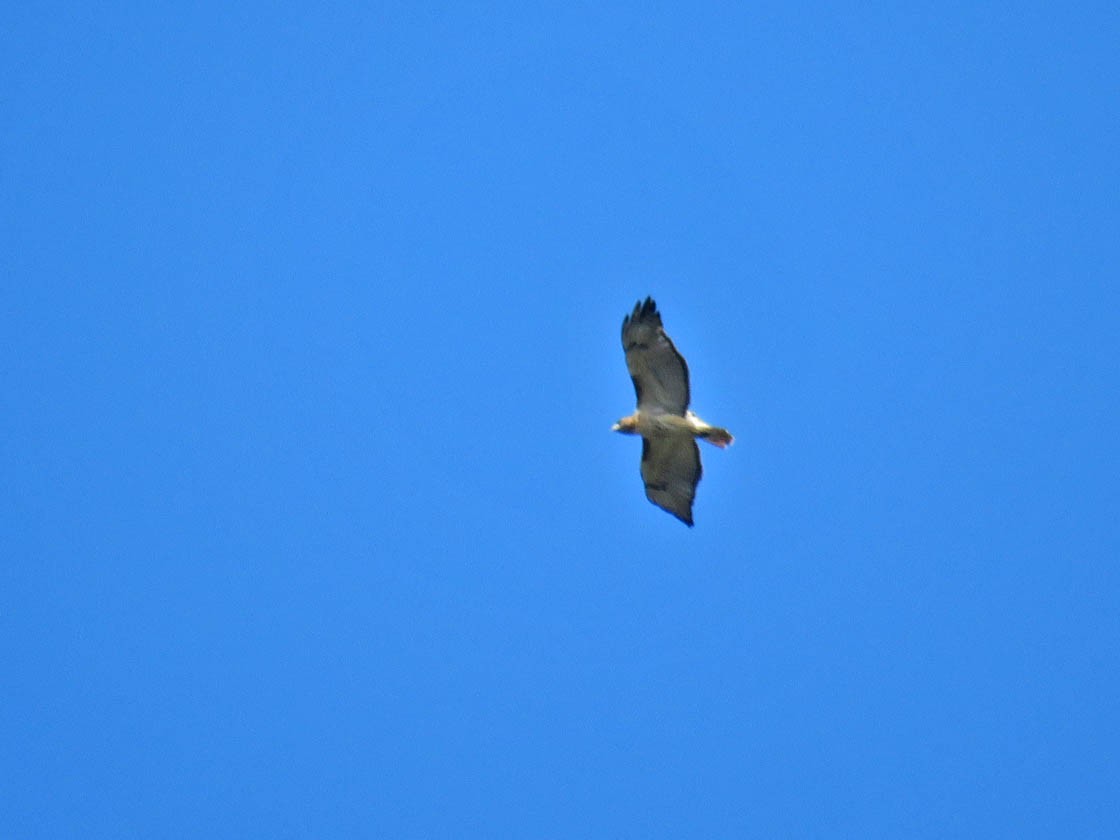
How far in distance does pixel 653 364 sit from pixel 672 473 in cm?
212

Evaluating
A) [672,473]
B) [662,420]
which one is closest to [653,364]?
[662,420]

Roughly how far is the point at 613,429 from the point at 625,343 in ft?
5.50

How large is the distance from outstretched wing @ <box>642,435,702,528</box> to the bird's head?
350 millimetres

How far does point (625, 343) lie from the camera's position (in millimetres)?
21344

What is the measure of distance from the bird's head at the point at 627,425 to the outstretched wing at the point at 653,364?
8.5 inches

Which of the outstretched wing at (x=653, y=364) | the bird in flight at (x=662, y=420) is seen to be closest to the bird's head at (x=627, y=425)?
the bird in flight at (x=662, y=420)

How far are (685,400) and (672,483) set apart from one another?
5.38 feet

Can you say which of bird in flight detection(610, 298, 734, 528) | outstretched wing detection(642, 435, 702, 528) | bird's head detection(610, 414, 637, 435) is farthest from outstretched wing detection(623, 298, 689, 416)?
outstretched wing detection(642, 435, 702, 528)

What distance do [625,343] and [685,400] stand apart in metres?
1.39

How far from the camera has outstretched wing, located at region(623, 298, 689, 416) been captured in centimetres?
2102

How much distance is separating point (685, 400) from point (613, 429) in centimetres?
137

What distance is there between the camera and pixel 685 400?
21703 millimetres

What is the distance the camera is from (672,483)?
74.0 feet

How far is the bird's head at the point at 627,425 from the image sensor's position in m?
22.0
